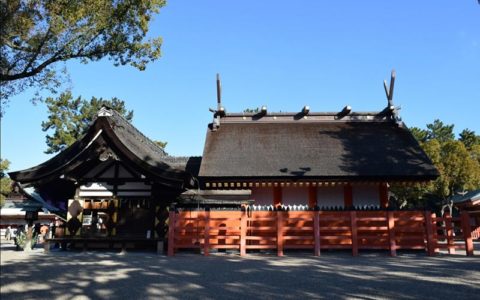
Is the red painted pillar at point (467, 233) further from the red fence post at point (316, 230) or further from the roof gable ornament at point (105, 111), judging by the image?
the roof gable ornament at point (105, 111)

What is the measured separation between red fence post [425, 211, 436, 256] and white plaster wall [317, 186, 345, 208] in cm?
281

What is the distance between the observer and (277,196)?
12719mm

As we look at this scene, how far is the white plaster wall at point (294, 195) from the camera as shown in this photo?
41.9 ft

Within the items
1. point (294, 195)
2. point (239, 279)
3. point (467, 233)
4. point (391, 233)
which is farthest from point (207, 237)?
point (467, 233)

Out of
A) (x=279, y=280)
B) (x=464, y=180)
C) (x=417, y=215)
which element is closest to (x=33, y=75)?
(x=279, y=280)

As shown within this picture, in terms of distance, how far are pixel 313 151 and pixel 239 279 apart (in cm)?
757

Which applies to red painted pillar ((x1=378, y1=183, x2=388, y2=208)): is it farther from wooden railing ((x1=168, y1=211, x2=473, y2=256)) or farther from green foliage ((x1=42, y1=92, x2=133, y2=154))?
green foliage ((x1=42, y1=92, x2=133, y2=154))

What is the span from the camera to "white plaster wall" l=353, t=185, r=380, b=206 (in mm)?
12805

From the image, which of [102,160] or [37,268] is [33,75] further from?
[37,268]

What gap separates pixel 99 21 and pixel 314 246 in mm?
9639

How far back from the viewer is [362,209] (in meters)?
11.1

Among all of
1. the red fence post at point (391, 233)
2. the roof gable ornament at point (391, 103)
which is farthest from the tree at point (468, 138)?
the red fence post at point (391, 233)

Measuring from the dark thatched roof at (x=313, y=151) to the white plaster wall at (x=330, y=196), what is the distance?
107 cm

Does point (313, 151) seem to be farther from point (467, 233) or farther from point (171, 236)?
point (171, 236)
